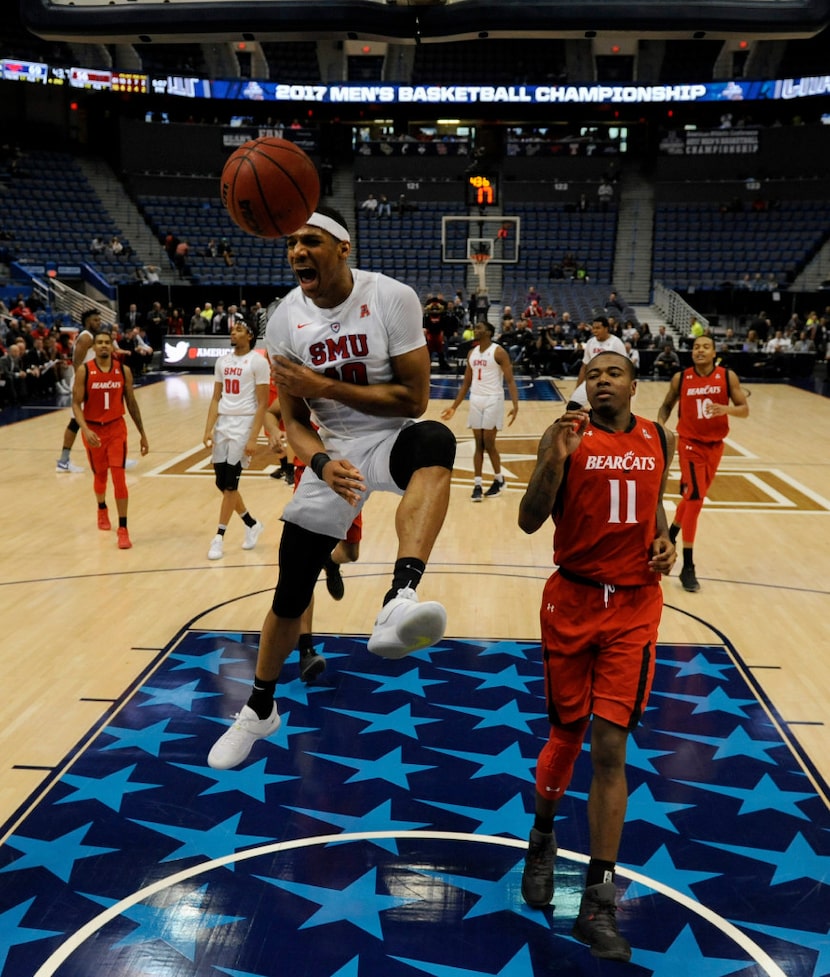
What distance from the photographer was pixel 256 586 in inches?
293

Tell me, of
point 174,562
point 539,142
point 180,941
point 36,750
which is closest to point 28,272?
point 539,142

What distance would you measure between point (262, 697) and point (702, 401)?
15.1ft

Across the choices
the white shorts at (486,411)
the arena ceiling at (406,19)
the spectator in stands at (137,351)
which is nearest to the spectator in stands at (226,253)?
the spectator in stands at (137,351)

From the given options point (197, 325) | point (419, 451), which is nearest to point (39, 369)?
point (197, 325)

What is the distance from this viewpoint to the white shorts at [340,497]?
367 cm

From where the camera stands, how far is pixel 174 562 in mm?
8047

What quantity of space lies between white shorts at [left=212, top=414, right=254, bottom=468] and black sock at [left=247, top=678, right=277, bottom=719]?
4.35 metres

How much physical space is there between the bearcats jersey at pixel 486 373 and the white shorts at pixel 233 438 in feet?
9.52

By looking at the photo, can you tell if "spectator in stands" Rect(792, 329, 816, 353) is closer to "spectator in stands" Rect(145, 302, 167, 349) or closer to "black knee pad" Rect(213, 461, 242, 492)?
"spectator in stands" Rect(145, 302, 167, 349)

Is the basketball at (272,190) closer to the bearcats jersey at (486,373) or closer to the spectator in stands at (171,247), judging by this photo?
the bearcats jersey at (486,373)

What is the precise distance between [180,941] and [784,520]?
7933 millimetres

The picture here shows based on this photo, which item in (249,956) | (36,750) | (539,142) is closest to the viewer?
(249,956)

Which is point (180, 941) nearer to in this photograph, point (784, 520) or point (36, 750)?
point (36, 750)

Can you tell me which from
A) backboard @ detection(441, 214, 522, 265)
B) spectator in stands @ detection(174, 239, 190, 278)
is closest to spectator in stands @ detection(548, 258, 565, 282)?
backboard @ detection(441, 214, 522, 265)
